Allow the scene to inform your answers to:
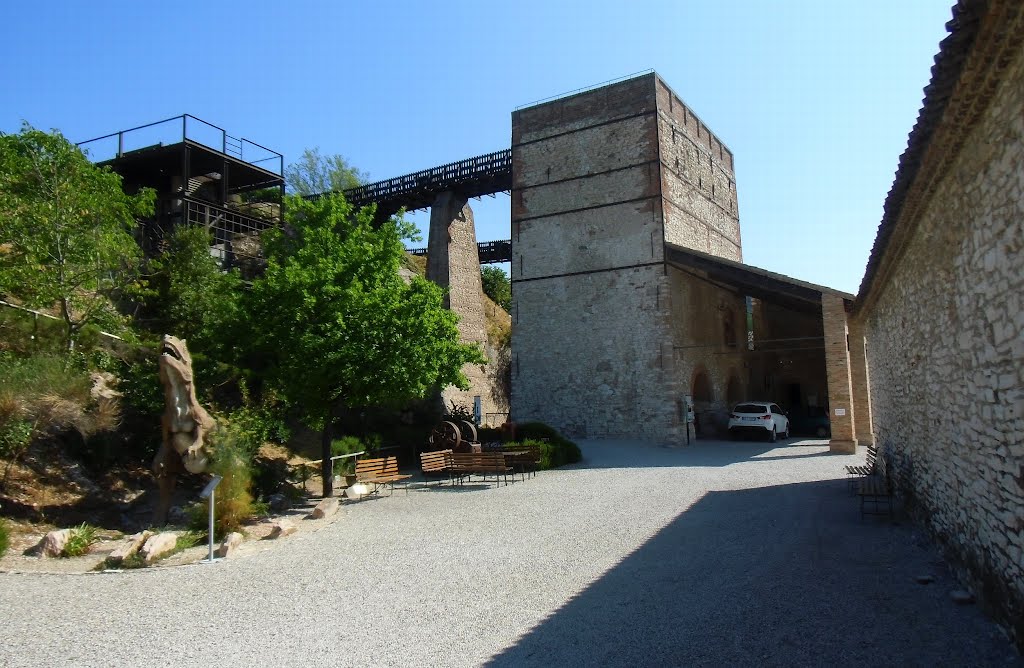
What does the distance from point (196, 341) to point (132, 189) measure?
11709 mm

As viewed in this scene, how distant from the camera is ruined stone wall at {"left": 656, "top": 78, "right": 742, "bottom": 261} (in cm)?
2131

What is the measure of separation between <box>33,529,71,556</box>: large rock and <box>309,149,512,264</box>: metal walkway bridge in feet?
54.4

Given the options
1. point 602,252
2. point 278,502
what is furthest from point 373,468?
point 602,252

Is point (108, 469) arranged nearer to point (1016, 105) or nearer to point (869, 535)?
point (869, 535)

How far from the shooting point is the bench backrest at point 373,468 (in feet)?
43.3

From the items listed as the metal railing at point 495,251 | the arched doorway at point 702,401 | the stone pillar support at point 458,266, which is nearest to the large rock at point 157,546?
the stone pillar support at point 458,266

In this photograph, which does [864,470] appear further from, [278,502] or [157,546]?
[157,546]

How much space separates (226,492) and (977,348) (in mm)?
9385

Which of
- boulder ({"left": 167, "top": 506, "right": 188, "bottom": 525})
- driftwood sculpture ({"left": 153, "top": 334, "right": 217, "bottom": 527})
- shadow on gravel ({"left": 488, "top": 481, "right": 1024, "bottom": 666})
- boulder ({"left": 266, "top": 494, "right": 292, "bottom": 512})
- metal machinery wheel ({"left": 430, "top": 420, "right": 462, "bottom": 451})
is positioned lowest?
boulder ({"left": 167, "top": 506, "right": 188, "bottom": 525})

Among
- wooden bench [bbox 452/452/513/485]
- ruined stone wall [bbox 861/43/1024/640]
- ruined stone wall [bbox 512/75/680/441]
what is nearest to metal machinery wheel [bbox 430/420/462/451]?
wooden bench [bbox 452/452/513/485]

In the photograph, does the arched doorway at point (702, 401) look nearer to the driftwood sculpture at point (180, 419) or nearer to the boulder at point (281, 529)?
the boulder at point (281, 529)

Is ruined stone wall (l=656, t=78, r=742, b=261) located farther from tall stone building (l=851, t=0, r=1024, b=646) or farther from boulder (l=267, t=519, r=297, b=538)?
boulder (l=267, t=519, r=297, b=538)

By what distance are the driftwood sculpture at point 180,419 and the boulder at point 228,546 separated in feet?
5.94

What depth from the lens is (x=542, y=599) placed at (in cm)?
592
